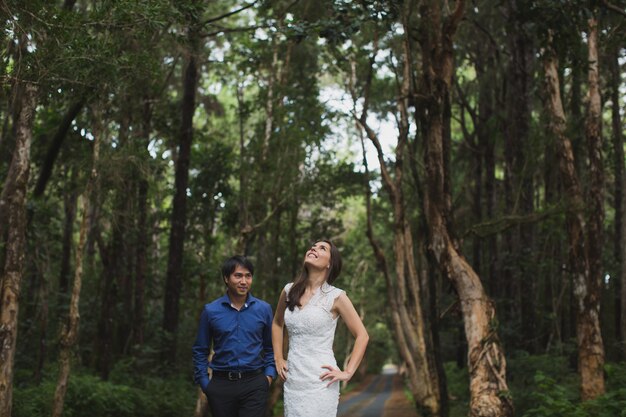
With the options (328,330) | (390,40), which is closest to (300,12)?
(390,40)

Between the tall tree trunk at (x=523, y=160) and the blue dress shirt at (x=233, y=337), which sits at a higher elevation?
the tall tree trunk at (x=523, y=160)

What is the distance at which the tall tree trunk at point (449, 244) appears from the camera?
1112 centimetres

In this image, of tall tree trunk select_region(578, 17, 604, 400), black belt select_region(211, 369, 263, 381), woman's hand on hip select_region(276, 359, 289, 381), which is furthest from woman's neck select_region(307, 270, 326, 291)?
tall tree trunk select_region(578, 17, 604, 400)

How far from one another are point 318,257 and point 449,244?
26.2 ft

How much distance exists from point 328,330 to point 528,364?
15.5 metres

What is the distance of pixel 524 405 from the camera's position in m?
15.4

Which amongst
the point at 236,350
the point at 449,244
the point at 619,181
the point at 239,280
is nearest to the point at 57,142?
the point at 449,244

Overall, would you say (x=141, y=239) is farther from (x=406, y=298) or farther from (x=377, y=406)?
(x=377, y=406)

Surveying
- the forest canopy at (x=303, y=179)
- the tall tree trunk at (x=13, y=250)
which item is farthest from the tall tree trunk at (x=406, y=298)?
the tall tree trunk at (x=13, y=250)

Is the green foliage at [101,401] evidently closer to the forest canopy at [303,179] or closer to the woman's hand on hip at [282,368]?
the forest canopy at [303,179]

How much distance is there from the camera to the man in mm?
5031

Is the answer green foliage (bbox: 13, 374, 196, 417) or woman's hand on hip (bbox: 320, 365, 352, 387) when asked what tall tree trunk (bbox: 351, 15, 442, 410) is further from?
woman's hand on hip (bbox: 320, 365, 352, 387)

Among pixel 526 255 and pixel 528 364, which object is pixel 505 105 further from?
pixel 528 364

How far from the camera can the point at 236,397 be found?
5012mm
